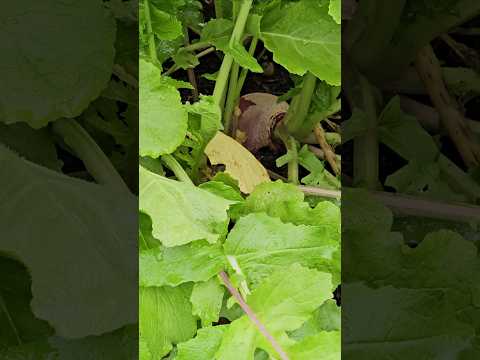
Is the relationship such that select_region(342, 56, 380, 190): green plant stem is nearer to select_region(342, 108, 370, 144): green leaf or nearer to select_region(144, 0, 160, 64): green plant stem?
select_region(342, 108, 370, 144): green leaf

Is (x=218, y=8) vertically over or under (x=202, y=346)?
over

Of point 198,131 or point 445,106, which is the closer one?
point 198,131

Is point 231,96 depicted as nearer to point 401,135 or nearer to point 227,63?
point 227,63

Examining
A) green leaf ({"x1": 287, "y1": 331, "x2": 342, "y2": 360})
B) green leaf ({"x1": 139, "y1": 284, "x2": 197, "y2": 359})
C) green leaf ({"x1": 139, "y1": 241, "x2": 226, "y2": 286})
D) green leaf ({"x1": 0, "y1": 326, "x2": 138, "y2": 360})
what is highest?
green leaf ({"x1": 139, "y1": 241, "x2": 226, "y2": 286})

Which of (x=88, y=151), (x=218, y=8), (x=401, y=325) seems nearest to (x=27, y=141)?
(x=88, y=151)

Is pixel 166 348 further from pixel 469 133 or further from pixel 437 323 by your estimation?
pixel 469 133

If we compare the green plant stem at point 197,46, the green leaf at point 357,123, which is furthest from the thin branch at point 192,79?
the green leaf at point 357,123

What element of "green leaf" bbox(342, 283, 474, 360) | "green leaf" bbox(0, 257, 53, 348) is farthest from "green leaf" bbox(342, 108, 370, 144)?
"green leaf" bbox(0, 257, 53, 348)

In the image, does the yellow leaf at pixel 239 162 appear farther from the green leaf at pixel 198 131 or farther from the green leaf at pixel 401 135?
the green leaf at pixel 401 135
